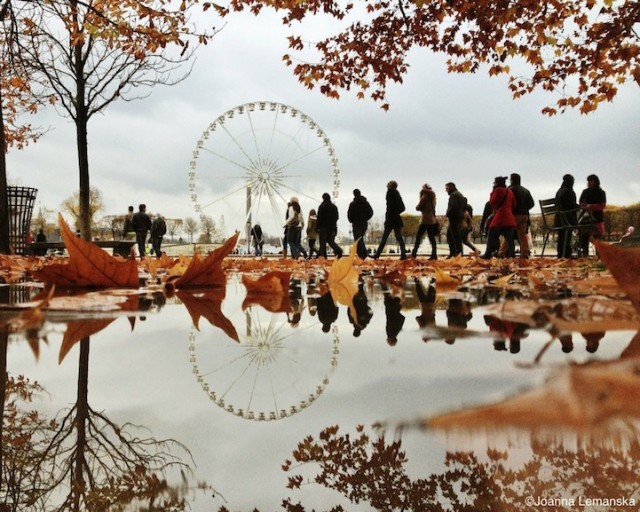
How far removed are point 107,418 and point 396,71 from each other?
7.98 metres

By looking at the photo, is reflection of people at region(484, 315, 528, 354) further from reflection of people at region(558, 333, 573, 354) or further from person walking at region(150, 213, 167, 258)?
person walking at region(150, 213, 167, 258)

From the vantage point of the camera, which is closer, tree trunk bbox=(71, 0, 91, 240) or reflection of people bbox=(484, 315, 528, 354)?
reflection of people bbox=(484, 315, 528, 354)

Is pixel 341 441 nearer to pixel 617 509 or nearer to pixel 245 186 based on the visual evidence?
pixel 617 509

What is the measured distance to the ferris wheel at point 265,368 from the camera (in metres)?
0.60

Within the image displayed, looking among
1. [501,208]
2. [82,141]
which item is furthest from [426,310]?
[82,141]

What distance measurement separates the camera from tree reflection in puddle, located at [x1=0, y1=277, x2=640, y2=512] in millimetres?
390

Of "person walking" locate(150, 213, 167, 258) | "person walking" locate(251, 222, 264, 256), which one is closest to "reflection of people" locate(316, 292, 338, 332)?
"person walking" locate(150, 213, 167, 258)

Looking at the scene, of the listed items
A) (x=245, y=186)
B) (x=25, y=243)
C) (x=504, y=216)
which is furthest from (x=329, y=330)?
(x=245, y=186)

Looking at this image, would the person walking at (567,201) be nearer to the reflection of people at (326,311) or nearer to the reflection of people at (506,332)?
the reflection of people at (326,311)

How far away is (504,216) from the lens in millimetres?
7105

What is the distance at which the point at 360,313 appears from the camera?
1.53 m

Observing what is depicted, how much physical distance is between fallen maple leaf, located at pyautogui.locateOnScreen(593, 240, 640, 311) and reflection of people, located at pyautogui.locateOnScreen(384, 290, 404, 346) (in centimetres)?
43

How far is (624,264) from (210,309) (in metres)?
1.01

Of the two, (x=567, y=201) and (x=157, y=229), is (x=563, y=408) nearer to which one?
(x=567, y=201)
